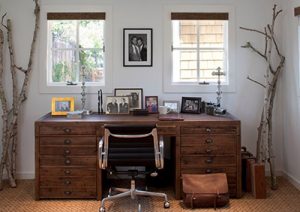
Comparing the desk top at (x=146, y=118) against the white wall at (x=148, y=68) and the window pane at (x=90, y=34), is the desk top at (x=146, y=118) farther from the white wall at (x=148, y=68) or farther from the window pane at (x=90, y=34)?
the window pane at (x=90, y=34)

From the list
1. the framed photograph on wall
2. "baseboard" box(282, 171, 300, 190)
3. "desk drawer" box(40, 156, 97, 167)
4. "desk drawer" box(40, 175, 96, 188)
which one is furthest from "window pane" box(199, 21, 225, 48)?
"desk drawer" box(40, 175, 96, 188)

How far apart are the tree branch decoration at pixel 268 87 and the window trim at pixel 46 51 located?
157 centimetres

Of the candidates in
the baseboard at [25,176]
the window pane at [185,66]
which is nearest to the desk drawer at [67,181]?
the baseboard at [25,176]

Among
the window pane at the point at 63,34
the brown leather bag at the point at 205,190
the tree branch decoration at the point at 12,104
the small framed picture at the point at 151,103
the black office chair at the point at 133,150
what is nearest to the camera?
the black office chair at the point at 133,150

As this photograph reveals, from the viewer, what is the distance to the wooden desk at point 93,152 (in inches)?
134

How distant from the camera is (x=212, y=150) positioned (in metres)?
3.44

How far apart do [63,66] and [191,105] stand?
5.21 ft

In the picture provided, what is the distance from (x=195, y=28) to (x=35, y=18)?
185 centimetres

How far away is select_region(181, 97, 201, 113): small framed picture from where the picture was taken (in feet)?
12.8

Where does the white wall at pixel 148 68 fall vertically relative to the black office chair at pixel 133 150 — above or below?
above

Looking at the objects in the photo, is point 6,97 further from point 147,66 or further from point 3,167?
point 147,66

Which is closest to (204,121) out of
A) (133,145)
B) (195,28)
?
(133,145)

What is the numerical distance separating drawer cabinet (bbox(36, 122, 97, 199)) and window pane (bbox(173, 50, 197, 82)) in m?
1.33

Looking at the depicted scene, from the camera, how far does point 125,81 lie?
4051mm
